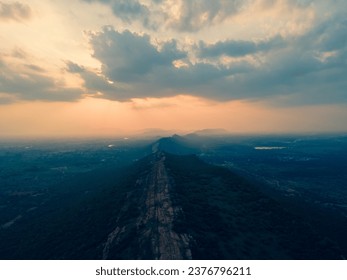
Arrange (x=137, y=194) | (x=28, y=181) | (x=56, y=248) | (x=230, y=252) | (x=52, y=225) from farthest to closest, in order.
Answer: (x=28, y=181)
(x=137, y=194)
(x=52, y=225)
(x=56, y=248)
(x=230, y=252)

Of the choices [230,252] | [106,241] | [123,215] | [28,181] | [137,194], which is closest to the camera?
[230,252]

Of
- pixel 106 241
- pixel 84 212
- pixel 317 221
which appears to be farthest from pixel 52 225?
pixel 317 221

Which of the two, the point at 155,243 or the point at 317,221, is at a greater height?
the point at 155,243

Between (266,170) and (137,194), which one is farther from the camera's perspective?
(266,170)

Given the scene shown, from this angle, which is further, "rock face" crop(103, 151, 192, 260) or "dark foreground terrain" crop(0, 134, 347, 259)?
"dark foreground terrain" crop(0, 134, 347, 259)

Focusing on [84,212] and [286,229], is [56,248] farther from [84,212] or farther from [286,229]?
[286,229]

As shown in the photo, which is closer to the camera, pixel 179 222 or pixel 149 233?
pixel 149 233
